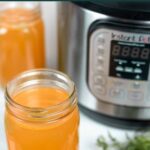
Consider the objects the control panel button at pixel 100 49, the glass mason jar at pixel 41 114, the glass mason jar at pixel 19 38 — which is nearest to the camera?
the glass mason jar at pixel 41 114

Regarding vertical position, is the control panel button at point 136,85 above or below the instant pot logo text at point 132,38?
below

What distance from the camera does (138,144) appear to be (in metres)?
0.65

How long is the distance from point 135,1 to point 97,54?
0.33 feet

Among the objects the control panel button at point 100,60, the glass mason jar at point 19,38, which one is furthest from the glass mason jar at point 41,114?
the glass mason jar at point 19,38

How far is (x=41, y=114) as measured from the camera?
52cm

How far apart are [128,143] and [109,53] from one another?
6.0 inches

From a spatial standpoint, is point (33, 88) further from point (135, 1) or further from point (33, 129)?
point (135, 1)

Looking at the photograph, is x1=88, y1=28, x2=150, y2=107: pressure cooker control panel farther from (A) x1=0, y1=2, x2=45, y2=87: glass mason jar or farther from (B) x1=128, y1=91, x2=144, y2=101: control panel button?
(A) x1=0, y1=2, x2=45, y2=87: glass mason jar

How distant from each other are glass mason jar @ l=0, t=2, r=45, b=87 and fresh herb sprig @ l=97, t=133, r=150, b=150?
0.73ft

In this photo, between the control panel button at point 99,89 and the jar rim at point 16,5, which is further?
the jar rim at point 16,5

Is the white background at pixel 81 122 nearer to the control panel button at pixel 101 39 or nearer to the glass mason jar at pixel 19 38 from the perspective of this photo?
the glass mason jar at pixel 19 38

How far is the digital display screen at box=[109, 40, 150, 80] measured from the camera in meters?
0.61

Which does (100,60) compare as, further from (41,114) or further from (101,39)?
(41,114)

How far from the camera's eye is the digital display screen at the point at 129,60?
2.01 ft
